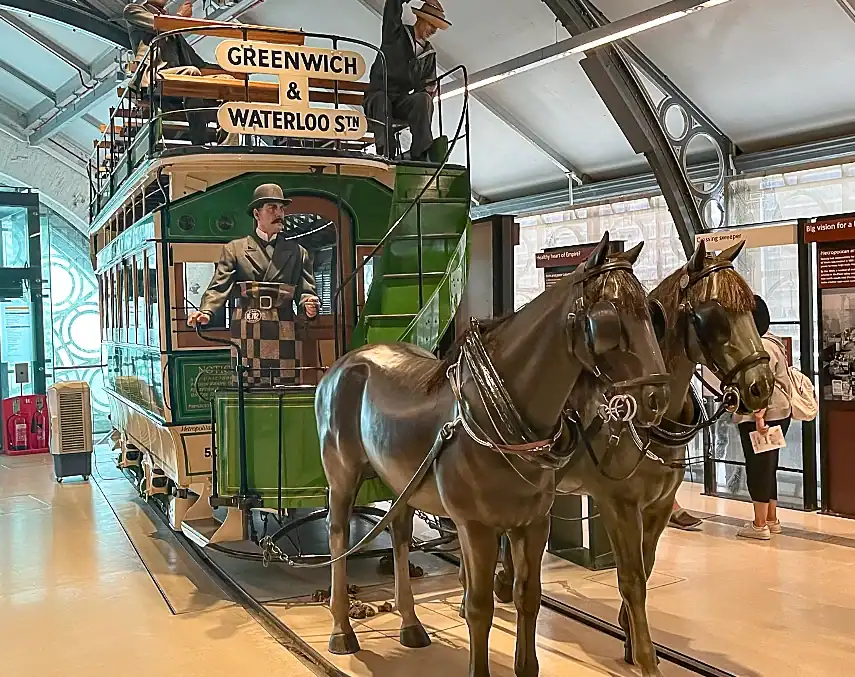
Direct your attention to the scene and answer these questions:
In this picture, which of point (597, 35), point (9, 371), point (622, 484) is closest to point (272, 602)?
point (622, 484)

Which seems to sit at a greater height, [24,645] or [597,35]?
[597,35]

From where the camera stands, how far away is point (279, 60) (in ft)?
18.7

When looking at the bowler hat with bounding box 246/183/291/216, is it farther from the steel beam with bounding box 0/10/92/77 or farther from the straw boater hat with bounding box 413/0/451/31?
the steel beam with bounding box 0/10/92/77

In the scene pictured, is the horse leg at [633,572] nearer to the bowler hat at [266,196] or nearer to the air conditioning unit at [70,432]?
the bowler hat at [266,196]

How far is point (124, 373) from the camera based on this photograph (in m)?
8.28

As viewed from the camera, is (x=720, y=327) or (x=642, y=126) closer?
(x=720, y=327)

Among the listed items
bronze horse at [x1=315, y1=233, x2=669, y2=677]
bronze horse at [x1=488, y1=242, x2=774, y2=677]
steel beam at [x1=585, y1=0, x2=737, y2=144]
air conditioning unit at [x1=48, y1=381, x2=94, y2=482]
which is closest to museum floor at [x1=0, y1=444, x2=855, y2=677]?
bronze horse at [x1=488, y1=242, x2=774, y2=677]

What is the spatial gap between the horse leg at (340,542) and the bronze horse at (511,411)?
378 millimetres

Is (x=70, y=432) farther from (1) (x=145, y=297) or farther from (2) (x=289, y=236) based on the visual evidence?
(2) (x=289, y=236)

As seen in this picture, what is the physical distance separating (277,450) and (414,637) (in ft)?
4.94

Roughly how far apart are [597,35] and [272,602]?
5419mm

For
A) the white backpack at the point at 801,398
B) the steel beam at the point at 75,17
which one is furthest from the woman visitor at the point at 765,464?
the steel beam at the point at 75,17

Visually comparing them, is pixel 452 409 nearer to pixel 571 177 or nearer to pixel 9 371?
pixel 571 177

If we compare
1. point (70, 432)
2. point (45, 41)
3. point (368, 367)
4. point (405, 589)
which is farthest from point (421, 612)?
point (45, 41)
